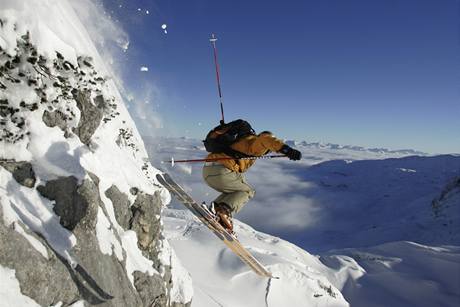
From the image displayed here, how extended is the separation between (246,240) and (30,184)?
3377 cm

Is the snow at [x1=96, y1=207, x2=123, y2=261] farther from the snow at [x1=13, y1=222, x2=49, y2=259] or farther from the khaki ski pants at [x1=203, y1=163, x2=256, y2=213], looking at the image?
the khaki ski pants at [x1=203, y1=163, x2=256, y2=213]

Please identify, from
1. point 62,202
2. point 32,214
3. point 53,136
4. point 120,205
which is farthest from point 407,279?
point 32,214

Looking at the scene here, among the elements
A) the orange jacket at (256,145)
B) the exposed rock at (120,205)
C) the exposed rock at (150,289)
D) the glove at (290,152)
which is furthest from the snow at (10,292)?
the glove at (290,152)

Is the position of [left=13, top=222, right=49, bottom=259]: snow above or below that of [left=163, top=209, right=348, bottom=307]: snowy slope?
above

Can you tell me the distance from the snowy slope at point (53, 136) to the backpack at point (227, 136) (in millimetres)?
2079

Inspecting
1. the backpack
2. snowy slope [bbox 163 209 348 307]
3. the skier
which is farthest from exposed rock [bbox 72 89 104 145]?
snowy slope [bbox 163 209 348 307]

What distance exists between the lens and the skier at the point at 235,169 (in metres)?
7.31

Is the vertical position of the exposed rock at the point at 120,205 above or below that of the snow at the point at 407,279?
above

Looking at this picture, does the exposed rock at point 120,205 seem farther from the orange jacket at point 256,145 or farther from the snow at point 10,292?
the snow at point 10,292

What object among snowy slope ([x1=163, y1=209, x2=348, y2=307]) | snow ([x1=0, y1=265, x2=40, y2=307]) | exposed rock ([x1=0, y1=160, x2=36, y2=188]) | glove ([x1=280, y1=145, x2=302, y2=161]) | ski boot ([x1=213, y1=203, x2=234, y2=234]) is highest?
exposed rock ([x1=0, y1=160, x2=36, y2=188])

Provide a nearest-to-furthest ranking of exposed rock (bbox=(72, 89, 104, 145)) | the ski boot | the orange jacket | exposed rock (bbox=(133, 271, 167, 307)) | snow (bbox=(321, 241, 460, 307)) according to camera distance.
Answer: exposed rock (bbox=(72, 89, 104, 145)) → the orange jacket → exposed rock (bbox=(133, 271, 167, 307)) → the ski boot → snow (bbox=(321, 241, 460, 307))

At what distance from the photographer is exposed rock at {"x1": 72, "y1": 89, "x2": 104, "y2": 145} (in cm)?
Result: 689

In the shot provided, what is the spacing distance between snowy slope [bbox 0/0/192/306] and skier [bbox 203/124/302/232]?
216 centimetres

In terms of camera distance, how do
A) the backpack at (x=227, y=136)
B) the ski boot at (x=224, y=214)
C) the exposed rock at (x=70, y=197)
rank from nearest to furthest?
the exposed rock at (x=70, y=197), the backpack at (x=227, y=136), the ski boot at (x=224, y=214)
